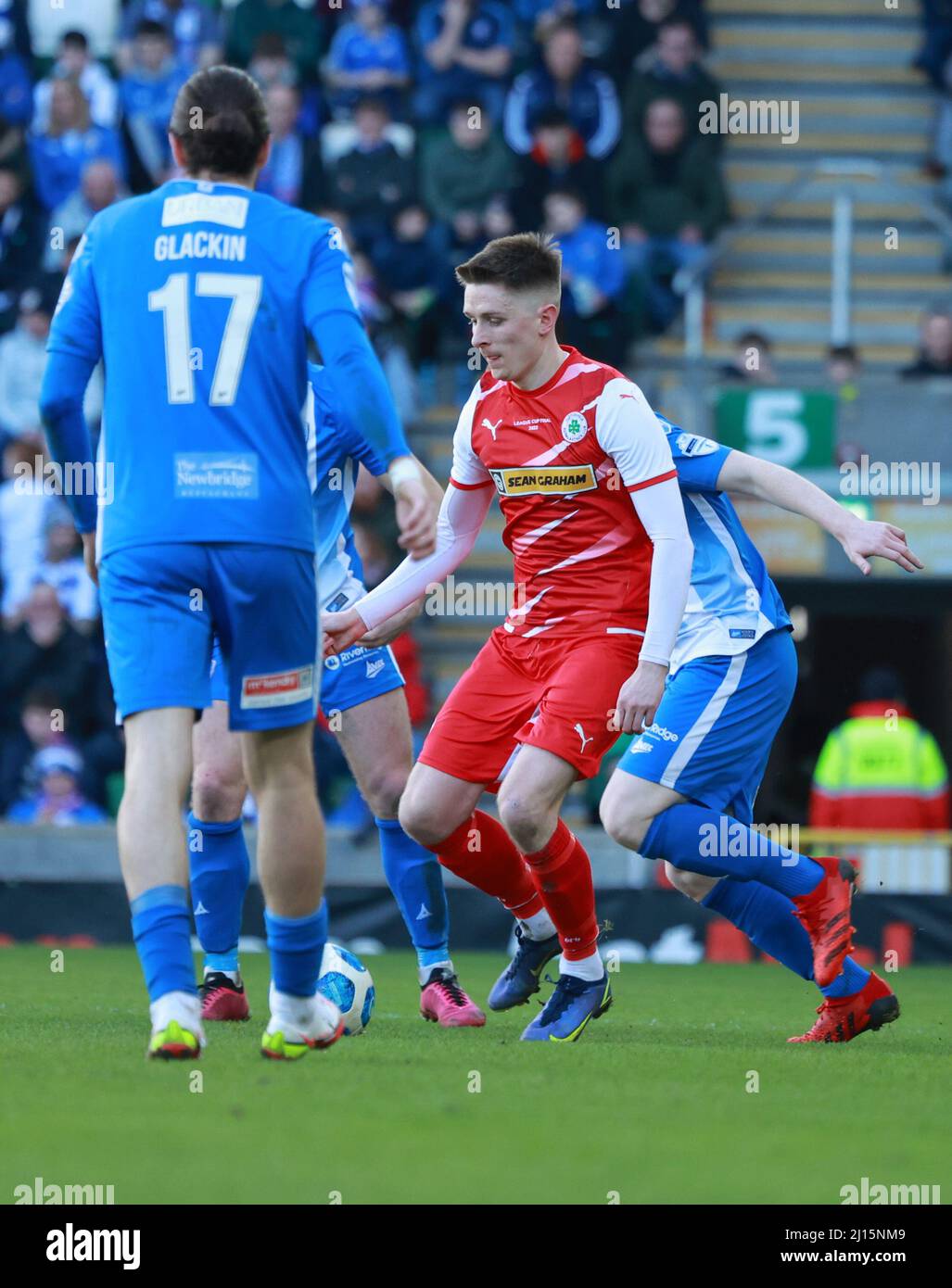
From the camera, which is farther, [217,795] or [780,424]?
[780,424]

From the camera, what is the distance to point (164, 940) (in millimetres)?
4633

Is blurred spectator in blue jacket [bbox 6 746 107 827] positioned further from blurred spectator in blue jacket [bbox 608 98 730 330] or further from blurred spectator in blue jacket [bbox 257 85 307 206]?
blurred spectator in blue jacket [bbox 608 98 730 330]

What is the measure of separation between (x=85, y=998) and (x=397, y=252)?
25.8 ft

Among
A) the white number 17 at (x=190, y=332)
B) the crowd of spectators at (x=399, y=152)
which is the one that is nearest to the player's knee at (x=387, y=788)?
the white number 17 at (x=190, y=332)

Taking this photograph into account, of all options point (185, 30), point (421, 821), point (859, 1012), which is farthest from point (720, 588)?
point (185, 30)

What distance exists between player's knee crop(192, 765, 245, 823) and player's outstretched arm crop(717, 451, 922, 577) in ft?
5.85

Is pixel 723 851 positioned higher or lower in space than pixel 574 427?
lower

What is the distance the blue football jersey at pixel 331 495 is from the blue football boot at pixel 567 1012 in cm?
154

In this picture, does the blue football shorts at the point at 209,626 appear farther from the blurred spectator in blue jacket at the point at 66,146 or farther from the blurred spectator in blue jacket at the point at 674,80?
the blurred spectator in blue jacket at the point at 674,80

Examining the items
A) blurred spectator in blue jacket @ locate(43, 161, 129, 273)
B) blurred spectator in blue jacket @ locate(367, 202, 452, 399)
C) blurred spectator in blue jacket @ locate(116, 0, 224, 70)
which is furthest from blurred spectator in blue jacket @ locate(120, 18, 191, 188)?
blurred spectator in blue jacket @ locate(367, 202, 452, 399)

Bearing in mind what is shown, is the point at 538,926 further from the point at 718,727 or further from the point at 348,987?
the point at 718,727

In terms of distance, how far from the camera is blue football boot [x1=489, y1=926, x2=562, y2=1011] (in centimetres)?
663

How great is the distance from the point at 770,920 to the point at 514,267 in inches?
81.5
